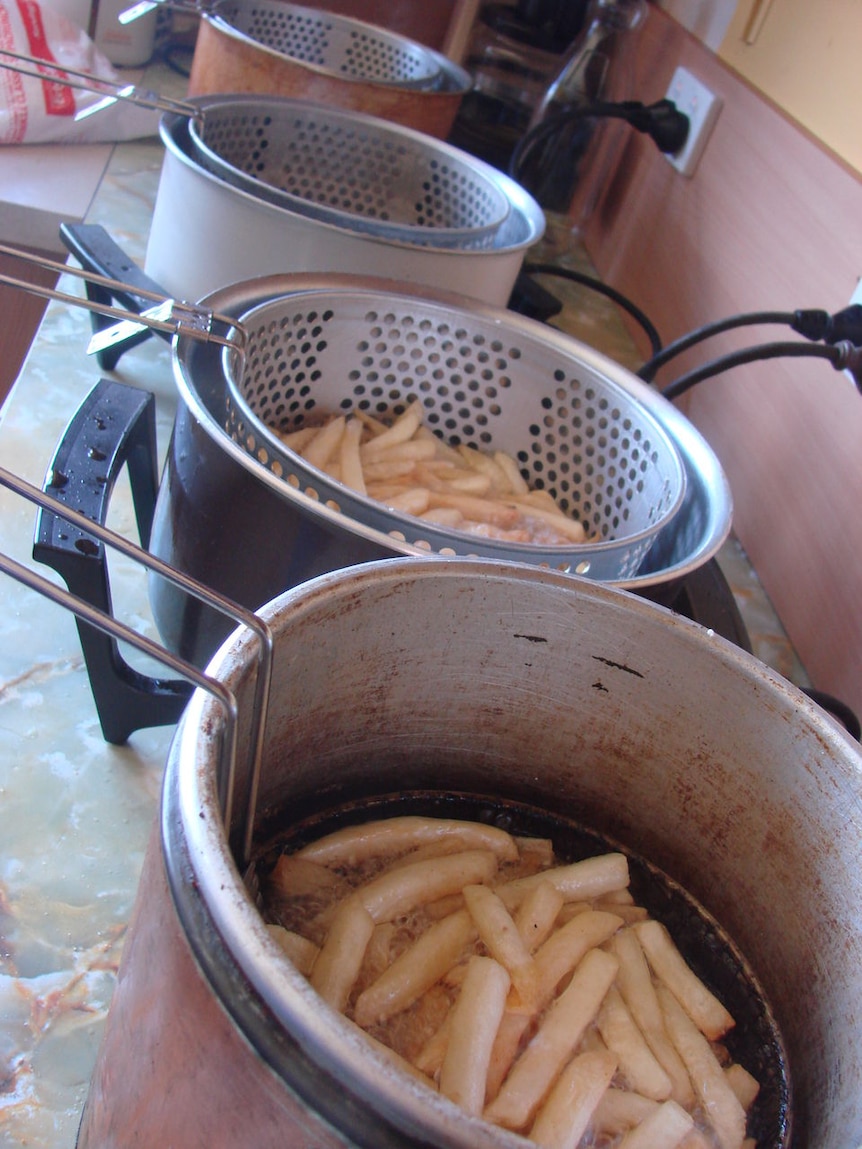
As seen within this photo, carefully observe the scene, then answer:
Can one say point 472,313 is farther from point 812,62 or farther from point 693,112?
point 693,112

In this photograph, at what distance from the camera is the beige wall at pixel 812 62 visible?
75cm

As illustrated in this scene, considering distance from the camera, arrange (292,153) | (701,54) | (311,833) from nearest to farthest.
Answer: (311,833) → (292,153) → (701,54)

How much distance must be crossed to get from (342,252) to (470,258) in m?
0.09

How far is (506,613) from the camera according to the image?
1.30 feet

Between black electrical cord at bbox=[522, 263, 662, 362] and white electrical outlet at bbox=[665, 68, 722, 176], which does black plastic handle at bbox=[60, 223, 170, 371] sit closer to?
black electrical cord at bbox=[522, 263, 662, 362]

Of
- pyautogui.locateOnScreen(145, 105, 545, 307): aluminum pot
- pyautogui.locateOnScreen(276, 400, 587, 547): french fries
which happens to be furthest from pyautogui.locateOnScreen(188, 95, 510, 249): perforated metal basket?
pyautogui.locateOnScreen(276, 400, 587, 547): french fries

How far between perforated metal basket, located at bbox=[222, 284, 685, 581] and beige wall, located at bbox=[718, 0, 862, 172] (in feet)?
1.04

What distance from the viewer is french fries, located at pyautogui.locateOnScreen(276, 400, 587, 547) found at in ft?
1.91

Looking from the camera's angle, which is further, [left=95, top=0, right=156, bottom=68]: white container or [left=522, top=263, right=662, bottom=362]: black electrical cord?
[left=95, top=0, right=156, bottom=68]: white container

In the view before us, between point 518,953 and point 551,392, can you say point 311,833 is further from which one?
point 551,392

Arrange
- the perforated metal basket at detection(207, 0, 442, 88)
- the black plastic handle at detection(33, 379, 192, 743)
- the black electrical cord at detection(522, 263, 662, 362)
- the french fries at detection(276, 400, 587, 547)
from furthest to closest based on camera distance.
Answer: the perforated metal basket at detection(207, 0, 442, 88) → the black electrical cord at detection(522, 263, 662, 362) → the french fries at detection(276, 400, 587, 547) → the black plastic handle at detection(33, 379, 192, 743)

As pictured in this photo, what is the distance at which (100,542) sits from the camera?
1.57ft

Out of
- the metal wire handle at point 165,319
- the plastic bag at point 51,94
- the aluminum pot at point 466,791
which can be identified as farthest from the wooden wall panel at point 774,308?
the plastic bag at point 51,94

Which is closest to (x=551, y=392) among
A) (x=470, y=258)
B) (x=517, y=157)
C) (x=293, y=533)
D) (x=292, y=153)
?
(x=470, y=258)
